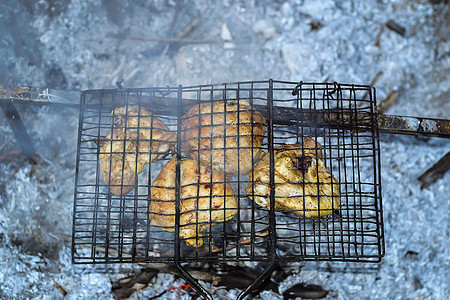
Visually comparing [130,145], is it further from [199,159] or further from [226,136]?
[226,136]

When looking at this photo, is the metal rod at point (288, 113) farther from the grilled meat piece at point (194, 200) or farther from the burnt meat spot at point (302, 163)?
the grilled meat piece at point (194, 200)

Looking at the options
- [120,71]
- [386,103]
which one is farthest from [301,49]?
[120,71]

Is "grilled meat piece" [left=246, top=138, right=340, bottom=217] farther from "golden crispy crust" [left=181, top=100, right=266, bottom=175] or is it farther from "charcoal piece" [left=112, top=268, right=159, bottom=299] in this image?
"charcoal piece" [left=112, top=268, right=159, bottom=299]

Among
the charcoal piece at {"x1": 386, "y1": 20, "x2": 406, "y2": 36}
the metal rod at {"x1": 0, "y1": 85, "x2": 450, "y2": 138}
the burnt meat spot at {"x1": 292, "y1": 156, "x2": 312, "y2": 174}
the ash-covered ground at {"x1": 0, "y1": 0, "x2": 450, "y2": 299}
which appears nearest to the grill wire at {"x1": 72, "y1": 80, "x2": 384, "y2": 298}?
the metal rod at {"x1": 0, "y1": 85, "x2": 450, "y2": 138}

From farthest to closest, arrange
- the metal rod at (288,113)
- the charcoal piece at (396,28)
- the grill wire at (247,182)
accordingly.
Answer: the charcoal piece at (396,28)
the metal rod at (288,113)
the grill wire at (247,182)

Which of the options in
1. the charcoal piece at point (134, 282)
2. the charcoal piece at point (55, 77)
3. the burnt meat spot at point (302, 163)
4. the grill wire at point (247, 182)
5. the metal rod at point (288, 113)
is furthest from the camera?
the charcoal piece at point (55, 77)

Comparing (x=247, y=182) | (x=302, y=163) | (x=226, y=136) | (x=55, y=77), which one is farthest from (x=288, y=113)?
(x=55, y=77)

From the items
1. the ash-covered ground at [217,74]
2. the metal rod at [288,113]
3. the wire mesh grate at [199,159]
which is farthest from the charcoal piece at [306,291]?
the metal rod at [288,113]
